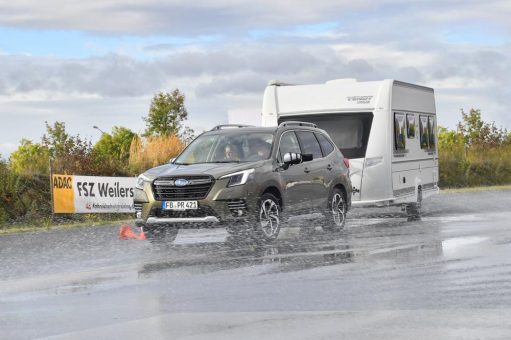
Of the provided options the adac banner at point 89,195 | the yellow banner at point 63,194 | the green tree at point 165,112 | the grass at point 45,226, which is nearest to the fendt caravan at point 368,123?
the grass at point 45,226

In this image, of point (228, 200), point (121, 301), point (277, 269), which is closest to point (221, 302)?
point (121, 301)

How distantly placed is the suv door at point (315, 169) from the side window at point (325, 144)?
0.15 metres

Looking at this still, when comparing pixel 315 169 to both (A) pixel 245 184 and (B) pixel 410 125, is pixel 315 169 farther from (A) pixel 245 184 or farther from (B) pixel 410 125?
(B) pixel 410 125

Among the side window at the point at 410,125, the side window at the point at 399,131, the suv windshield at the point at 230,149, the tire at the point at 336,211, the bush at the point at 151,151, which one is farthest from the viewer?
the bush at the point at 151,151

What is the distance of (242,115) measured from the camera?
2642 cm

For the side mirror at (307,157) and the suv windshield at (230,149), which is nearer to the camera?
the suv windshield at (230,149)

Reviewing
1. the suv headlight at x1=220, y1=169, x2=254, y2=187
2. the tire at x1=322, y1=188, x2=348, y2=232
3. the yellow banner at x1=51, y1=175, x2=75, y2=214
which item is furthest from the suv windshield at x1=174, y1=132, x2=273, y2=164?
the yellow banner at x1=51, y1=175, x2=75, y2=214

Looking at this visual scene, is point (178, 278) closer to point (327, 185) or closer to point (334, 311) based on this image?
point (334, 311)

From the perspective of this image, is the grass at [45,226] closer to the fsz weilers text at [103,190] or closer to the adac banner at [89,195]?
the adac banner at [89,195]

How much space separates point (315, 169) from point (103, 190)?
7.97 metres

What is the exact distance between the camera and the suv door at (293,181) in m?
16.7

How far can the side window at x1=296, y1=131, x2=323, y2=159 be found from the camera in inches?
705

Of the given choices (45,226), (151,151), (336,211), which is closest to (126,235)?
(336,211)

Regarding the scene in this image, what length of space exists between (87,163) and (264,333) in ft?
61.3
